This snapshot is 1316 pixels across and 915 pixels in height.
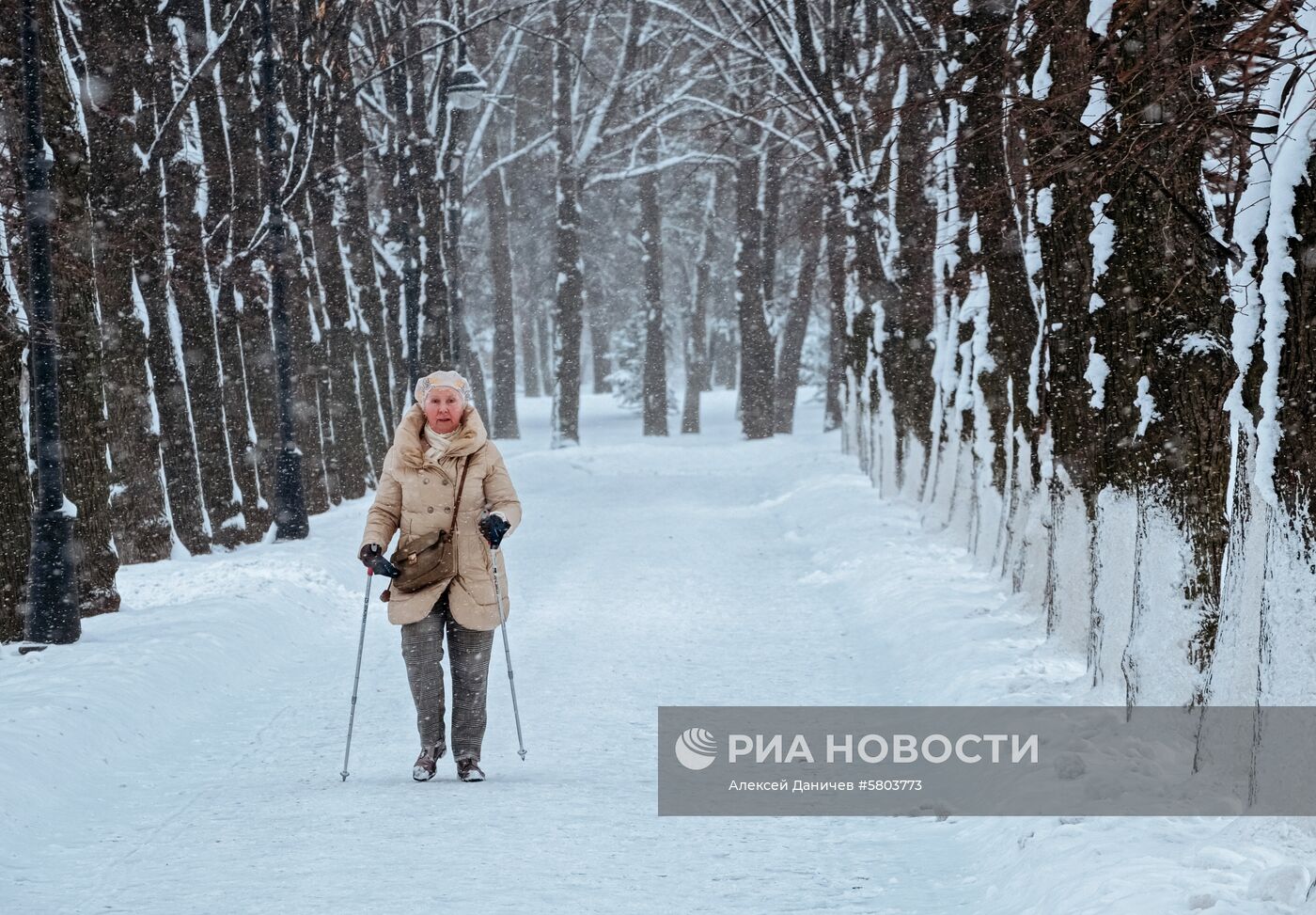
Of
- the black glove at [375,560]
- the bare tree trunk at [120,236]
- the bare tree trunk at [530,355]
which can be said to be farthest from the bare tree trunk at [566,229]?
the black glove at [375,560]

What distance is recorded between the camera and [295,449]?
17375mm

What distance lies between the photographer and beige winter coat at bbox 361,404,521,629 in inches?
291

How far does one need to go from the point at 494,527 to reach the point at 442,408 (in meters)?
0.66

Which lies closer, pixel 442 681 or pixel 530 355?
pixel 442 681

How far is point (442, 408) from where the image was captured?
7371mm

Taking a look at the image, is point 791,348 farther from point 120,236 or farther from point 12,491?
point 12,491

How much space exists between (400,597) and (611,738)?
1.67 m

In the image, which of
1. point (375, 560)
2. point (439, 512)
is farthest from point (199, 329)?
point (375, 560)

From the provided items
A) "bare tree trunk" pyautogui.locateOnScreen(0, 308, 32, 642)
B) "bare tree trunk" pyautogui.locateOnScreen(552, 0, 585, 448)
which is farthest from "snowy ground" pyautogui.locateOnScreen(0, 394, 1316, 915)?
"bare tree trunk" pyautogui.locateOnScreen(552, 0, 585, 448)

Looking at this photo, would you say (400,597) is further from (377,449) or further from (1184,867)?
(377,449)

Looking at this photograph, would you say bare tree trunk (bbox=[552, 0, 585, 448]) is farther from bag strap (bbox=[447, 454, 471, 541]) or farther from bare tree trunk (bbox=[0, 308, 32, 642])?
A: bag strap (bbox=[447, 454, 471, 541])

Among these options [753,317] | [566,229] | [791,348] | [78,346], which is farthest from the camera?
[791,348]

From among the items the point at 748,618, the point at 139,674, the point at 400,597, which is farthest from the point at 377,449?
the point at 400,597

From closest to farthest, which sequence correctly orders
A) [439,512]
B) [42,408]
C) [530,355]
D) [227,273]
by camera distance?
[439,512] → [42,408] → [227,273] → [530,355]
